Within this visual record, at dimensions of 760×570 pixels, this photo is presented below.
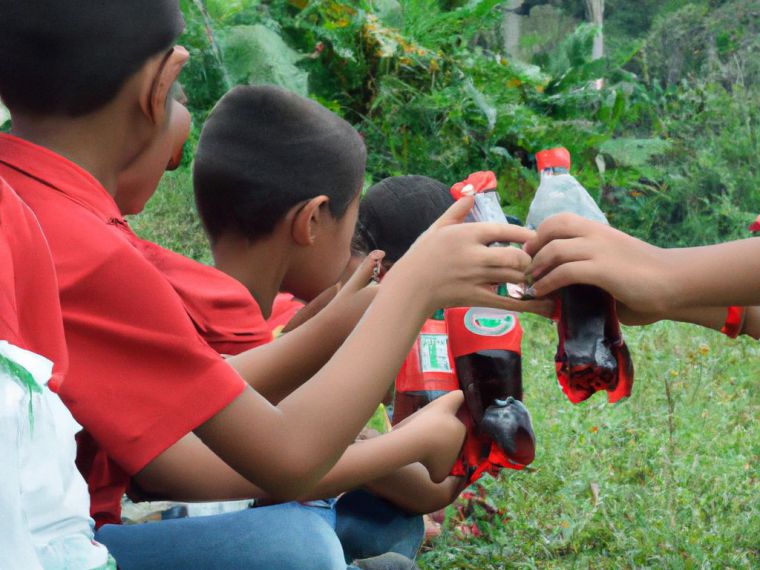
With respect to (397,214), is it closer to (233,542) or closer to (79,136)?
(233,542)

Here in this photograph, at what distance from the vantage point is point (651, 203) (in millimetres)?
7734

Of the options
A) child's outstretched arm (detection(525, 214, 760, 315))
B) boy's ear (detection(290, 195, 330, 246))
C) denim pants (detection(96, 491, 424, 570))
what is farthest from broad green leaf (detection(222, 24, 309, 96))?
child's outstretched arm (detection(525, 214, 760, 315))

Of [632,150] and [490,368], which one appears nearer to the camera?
[490,368]

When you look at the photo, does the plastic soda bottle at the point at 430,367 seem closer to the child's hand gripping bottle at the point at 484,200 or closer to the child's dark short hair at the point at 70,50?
the child's hand gripping bottle at the point at 484,200

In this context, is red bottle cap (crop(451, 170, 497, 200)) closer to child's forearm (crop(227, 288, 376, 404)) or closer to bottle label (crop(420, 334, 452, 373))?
child's forearm (crop(227, 288, 376, 404))

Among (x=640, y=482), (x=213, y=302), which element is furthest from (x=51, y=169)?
(x=640, y=482)

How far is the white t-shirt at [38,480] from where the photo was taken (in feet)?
3.57

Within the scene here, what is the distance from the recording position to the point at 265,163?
2.51 metres

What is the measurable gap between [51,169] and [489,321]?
1.21 metres

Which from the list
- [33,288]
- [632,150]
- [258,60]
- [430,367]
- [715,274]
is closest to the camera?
[33,288]

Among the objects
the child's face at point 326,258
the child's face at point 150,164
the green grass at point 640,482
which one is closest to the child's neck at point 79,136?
the child's face at point 150,164

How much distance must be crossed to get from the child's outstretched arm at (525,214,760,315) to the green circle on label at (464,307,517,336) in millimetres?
667

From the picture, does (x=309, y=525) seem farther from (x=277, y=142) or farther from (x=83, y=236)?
(x=277, y=142)

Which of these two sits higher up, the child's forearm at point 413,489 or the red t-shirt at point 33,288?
the red t-shirt at point 33,288
